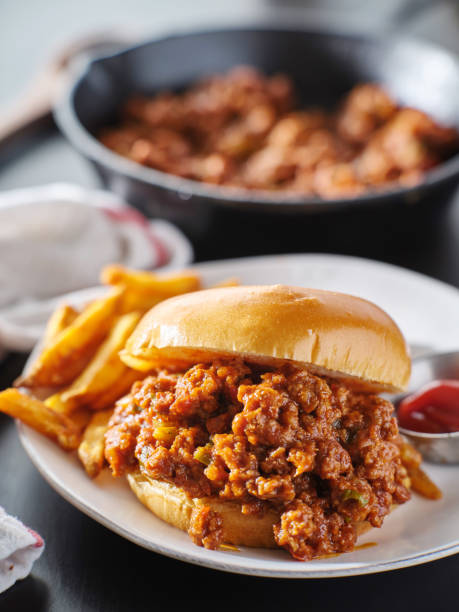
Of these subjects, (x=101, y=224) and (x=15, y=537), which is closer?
(x=15, y=537)

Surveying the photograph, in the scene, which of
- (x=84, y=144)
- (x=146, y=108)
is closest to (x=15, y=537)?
(x=84, y=144)

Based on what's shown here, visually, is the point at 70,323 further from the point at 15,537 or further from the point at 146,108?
the point at 146,108

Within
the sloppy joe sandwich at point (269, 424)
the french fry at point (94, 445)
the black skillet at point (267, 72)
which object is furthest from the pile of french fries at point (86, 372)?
the black skillet at point (267, 72)

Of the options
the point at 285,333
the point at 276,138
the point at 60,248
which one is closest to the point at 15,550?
the point at 285,333

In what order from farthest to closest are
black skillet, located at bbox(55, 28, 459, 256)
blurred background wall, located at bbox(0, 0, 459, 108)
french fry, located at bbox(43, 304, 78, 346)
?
blurred background wall, located at bbox(0, 0, 459, 108) → black skillet, located at bbox(55, 28, 459, 256) → french fry, located at bbox(43, 304, 78, 346)

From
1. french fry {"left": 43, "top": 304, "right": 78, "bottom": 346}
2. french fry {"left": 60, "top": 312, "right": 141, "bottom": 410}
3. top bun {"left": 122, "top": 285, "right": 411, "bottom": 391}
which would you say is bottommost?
french fry {"left": 60, "top": 312, "right": 141, "bottom": 410}

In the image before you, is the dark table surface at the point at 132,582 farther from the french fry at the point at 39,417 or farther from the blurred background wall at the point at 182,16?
the blurred background wall at the point at 182,16

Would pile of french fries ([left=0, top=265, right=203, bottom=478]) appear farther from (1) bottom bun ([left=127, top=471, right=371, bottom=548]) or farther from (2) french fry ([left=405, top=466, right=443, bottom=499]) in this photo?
(2) french fry ([left=405, top=466, right=443, bottom=499])

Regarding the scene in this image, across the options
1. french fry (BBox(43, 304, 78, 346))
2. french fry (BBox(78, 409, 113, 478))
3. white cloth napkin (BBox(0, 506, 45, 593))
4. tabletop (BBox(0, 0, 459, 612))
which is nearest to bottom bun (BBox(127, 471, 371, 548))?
tabletop (BBox(0, 0, 459, 612))
